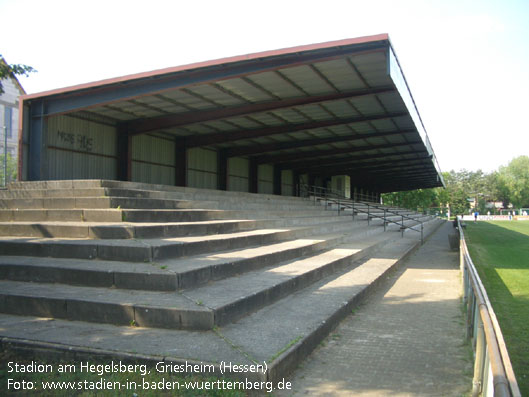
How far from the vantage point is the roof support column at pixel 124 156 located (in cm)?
1964

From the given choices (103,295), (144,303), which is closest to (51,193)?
(103,295)

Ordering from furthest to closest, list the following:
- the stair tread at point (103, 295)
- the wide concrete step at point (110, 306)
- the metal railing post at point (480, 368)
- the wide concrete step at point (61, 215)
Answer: the wide concrete step at point (61, 215) → the stair tread at point (103, 295) → the wide concrete step at point (110, 306) → the metal railing post at point (480, 368)

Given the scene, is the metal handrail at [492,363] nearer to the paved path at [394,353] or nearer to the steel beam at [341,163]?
the paved path at [394,353]

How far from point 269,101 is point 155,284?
13.3 metres

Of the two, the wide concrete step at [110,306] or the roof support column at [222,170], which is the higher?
the roof support column at [222,170]

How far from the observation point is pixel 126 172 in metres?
19.7

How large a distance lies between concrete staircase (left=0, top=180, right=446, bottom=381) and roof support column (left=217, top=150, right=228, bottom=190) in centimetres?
1634

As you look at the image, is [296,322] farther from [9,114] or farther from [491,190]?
[491,190]

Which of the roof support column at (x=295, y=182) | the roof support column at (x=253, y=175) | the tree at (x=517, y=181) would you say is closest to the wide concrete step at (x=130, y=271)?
the roof support column at (x=253, y=175)

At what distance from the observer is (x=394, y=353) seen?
17.7ft

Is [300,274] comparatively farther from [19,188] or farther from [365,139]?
[365,139]

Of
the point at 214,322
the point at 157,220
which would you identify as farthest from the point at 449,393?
the point at 157,220

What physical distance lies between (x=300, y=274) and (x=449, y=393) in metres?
3.69

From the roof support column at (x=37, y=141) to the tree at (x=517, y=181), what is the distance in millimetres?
140254
